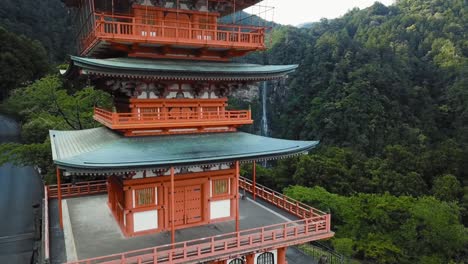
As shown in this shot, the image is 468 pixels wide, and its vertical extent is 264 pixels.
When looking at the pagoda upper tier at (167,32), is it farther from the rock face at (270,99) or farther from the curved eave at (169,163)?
the rock face at (270,99)

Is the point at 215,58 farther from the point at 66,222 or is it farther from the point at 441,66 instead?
the point at 441,66

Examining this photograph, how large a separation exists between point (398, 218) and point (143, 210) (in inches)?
809

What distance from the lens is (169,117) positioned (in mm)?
15055

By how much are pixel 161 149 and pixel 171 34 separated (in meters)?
5.25

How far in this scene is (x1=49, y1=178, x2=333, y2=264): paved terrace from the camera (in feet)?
43.2

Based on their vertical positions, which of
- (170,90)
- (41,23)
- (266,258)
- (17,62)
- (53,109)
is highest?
(41,23)

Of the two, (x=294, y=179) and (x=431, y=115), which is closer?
(x=294, y=179)

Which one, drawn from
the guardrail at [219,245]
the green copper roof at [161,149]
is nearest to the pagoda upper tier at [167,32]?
the green copper roof at [161,149]

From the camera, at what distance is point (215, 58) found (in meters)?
→ 16.9

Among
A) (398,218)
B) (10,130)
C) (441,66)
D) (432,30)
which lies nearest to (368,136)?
(441,66)

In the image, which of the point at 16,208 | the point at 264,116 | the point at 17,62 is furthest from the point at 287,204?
the point at 264,116

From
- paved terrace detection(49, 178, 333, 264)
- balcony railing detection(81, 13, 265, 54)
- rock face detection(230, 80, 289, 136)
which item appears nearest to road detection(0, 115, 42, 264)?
paved terrace detection(49, 178, 333, 264)

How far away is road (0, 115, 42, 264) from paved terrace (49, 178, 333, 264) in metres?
6.19

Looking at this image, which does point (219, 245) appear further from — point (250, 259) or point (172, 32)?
point (172, 32)
